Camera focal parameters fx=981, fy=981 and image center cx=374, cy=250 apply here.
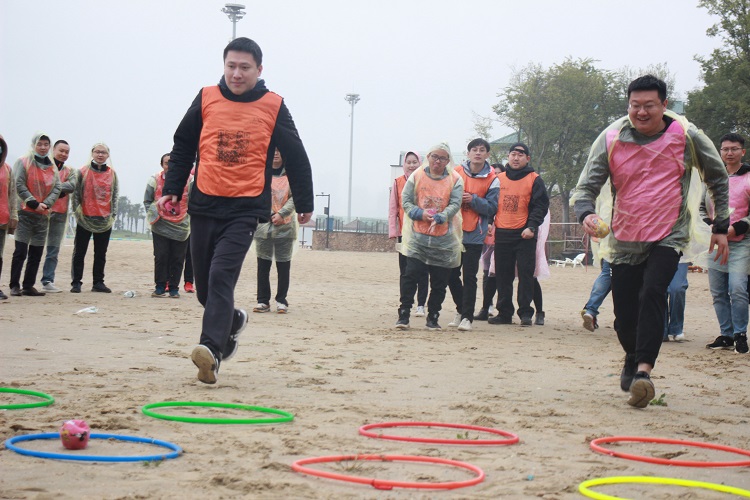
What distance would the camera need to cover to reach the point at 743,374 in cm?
814

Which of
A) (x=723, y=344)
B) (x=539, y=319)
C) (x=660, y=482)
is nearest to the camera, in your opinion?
(x=660, y=482)

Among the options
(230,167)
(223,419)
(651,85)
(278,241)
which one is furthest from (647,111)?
(278,241)

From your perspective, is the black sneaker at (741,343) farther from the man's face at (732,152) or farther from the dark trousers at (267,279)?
the dark trousers at (267,279)

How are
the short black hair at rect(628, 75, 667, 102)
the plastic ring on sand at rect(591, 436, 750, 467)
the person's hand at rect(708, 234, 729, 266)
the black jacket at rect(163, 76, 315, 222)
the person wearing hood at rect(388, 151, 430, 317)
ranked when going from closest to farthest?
the plastic ring on sand at rect(591, 436, 750, 467)
the short black hair at rect(628, 75, 667, 102)
the person's hand at rect(708, 234, 729, 266)
the black jacket at rect(163, 76, 315, 222)
the person wearing hood at rect(388, 151, 430, 317)

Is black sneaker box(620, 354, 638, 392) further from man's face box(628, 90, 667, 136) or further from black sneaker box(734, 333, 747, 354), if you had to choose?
black sneaker box(734, 333, 747, 354)

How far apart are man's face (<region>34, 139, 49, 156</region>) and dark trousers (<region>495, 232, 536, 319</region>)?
6.28 m

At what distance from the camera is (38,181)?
13.2 m

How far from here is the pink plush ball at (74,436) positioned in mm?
4211

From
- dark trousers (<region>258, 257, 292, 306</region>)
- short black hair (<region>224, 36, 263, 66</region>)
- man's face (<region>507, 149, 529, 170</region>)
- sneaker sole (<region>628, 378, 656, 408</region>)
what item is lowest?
sneaker sole (<region>628, 378, 656, 408</region>)

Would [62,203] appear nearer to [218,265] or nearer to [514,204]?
[514,204]

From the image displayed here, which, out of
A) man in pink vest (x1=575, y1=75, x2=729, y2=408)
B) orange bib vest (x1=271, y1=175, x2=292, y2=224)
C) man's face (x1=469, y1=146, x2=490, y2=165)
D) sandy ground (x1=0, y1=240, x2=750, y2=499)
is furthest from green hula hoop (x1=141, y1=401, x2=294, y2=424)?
orange bib vest (x1=271, y1=175, x2=292, y2=224)

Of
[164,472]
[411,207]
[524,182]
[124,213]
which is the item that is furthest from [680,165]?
[124,213]

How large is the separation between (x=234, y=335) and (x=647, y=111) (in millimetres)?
3165

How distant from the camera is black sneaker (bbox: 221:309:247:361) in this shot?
→ 22.5 feet
